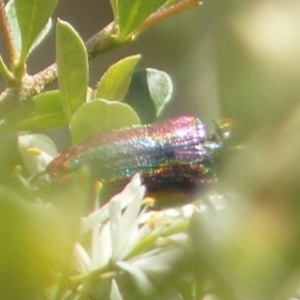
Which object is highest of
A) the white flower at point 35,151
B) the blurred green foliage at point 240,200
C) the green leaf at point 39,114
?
the green leaf at point 39,114

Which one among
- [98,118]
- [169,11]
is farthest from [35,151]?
[169,11]

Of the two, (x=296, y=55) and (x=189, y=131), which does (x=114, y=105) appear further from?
(x=296, y=55)

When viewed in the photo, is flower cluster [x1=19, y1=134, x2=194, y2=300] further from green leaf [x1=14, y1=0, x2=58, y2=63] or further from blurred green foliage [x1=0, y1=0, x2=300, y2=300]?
green leaf [x1=14, y1=0, x2=58, y2=63]

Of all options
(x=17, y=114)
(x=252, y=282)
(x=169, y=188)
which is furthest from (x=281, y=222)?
(x=17, y=114)

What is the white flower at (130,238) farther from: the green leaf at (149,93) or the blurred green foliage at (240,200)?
the green leaf at (149,93)

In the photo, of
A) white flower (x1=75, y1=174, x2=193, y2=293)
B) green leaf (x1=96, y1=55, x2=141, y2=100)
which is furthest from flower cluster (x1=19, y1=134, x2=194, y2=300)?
green leaf (x1=96, y1=55, x2=141, y2=100)

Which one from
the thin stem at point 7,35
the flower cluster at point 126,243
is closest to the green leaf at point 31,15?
the thin stem at point 7,35
